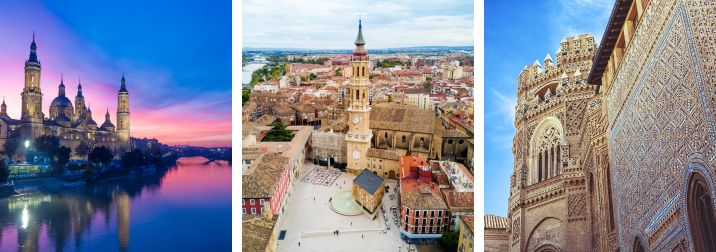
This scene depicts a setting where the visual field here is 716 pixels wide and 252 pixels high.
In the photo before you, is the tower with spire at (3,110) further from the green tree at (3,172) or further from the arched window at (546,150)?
the arched window at (546,150)

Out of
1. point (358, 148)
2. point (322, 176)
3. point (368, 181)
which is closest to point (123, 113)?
point (322, 176)

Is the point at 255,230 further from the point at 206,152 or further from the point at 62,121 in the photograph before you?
the point at 62,121

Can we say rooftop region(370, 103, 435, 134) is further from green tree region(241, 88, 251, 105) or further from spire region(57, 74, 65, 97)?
spire region(57, 74, 65, 97)

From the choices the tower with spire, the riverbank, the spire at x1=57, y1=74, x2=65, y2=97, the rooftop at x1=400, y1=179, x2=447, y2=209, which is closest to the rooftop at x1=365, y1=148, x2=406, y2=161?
the rooftop at x1=400, y1=179, x2=447, y2=209

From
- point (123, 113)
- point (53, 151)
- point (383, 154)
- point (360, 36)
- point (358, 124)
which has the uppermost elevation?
point (360, 36)

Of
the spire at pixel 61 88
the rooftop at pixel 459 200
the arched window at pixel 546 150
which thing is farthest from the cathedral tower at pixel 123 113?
the arched window at pixel 546 150

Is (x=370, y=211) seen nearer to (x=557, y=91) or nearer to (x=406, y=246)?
(x=406, y=246)
